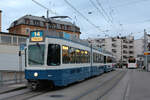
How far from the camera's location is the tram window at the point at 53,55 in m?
12.0

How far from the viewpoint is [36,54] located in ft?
39.6

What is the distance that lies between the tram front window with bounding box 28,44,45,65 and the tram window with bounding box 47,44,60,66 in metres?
0.38

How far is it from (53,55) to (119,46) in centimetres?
8800

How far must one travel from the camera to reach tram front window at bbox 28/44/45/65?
11.9 metres

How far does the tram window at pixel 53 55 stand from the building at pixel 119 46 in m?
81.0

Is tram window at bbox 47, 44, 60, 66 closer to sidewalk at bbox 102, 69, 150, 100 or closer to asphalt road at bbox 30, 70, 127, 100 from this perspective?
asphalt road at bbox 30, 70, 127, 100

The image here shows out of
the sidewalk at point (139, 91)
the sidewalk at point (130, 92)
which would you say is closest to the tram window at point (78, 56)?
the sidewalk at point (130, 92)

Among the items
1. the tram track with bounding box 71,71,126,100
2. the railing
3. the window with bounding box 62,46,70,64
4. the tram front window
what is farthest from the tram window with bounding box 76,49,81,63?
the railing

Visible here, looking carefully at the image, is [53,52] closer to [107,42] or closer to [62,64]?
[62,64]

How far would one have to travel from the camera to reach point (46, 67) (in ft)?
38.9

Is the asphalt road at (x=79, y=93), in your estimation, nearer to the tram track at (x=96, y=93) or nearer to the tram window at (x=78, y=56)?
the tram track at (x=96, y=93)

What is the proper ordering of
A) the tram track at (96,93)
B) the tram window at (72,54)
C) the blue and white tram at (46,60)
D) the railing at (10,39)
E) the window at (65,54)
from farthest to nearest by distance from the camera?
the railing at (10,39)
the tram window at (72,54)
the window at (65,54)
the blue and white tram at (46,60)
the tram track at (96,93)

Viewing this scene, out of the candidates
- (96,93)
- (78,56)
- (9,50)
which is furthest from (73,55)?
(9,50)

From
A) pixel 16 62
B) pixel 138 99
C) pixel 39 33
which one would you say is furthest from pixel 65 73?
pixel 16 62
